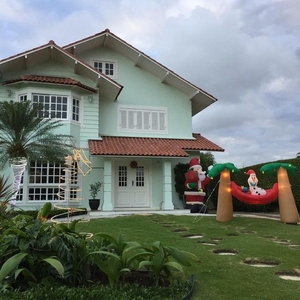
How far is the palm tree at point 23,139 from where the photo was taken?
11594 millimetres

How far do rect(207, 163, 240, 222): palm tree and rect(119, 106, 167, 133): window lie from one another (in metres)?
6.97

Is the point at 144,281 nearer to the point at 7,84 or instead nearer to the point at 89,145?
the point at 89,145

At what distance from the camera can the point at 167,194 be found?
15.6 meters

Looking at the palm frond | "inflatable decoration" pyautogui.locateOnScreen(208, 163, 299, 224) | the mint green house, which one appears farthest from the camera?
the mint green house

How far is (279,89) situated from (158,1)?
9.60 m

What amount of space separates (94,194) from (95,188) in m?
0.30

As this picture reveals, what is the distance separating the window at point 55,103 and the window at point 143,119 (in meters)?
3.16

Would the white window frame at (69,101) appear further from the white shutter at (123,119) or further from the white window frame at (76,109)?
the white shutter at (123,119)

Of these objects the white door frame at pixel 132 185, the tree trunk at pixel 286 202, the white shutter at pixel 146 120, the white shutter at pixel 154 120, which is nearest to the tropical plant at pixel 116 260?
the tree trunk at pixel 286 202

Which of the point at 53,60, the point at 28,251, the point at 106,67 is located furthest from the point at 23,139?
the point at 28,251

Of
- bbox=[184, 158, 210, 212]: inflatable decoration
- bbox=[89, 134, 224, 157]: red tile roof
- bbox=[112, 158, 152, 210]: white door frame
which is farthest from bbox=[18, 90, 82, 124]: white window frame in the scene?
bbox=[184, 158, 210, 212]: inflatable decoration

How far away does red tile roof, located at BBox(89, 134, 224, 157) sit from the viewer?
14789 mm

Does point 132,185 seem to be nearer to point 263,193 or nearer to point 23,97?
point 23,97

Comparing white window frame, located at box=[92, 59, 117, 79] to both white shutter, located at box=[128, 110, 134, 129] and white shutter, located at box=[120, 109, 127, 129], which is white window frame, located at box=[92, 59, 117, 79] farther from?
white shutter, located at box=[128, 110, 134, 129]
